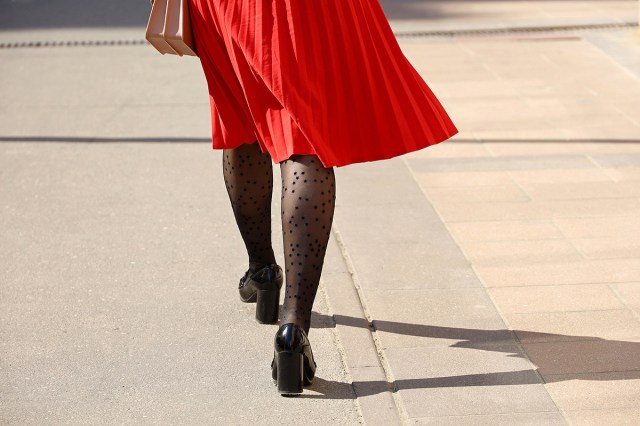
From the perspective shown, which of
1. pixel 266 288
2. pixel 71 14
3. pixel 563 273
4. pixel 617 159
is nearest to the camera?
pixel 266 288

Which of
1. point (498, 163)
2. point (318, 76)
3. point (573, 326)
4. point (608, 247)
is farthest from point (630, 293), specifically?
point (498, 163)

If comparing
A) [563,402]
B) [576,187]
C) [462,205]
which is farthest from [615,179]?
[563,402]

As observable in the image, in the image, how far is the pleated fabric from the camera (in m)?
2.95

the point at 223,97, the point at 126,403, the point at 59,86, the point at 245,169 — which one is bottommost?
the point at 59,86

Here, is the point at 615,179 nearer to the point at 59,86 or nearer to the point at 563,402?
the point at 563,402

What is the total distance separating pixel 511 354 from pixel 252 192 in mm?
914

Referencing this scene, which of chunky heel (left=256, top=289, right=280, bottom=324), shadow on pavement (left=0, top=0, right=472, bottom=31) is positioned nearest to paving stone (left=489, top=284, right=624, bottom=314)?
chunky heel (left=256, top=289, right=280, bottom=324)

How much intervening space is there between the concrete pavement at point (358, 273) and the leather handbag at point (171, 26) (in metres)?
0.95

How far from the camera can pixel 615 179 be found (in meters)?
5.24

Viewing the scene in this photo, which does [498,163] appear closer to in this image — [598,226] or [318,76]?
[598,226]

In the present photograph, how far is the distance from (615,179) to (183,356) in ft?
8.46

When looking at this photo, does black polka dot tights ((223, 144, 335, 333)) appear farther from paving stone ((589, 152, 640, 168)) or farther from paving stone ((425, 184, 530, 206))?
paving stone ((589, 152, 640, 168))

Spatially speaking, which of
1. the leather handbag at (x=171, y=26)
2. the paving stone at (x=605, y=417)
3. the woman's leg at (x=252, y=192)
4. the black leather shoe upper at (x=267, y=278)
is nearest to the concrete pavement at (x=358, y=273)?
the paving stone at (x=605, y=417)

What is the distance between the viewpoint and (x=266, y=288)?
359 centimetres
